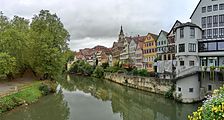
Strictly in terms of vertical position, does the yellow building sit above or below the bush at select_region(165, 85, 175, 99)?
above

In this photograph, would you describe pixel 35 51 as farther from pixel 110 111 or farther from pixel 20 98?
pixel 110 111

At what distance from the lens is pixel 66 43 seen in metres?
46.3

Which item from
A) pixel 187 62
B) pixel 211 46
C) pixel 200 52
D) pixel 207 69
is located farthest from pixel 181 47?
pixel 207 69

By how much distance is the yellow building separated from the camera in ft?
163

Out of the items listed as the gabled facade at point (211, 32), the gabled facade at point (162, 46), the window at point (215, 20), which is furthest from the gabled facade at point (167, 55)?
the window at point (215, 20)

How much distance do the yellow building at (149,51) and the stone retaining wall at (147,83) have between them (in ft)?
21.1

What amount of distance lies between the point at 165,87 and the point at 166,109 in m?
6.85

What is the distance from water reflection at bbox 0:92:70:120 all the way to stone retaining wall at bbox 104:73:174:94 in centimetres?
1341

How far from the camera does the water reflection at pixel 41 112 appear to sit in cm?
2205

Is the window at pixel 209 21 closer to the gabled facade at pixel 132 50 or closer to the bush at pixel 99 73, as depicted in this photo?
the gabled facade at pixel 132 50

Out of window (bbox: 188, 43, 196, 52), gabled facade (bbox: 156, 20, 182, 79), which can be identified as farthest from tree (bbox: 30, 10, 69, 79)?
window (bbox: 188, 43, 196, 52)

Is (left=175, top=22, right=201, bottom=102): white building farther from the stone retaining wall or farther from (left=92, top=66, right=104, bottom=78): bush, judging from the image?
(left=92, top=66, right=104, bottom=78): bush

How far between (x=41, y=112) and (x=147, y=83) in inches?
731

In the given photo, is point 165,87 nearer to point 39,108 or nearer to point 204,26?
point 204,26
